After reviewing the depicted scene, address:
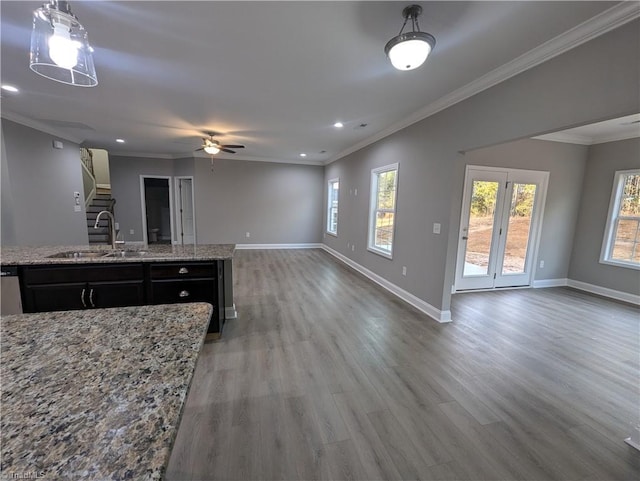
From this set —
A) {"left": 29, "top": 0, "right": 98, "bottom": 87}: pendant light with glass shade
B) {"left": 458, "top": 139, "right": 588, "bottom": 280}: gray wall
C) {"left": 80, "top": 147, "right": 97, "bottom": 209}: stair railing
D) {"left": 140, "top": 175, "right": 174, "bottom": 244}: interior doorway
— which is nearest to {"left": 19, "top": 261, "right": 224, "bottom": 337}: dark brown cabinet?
{"left": 29, "top": 0, "right": 98, "bottom": 87}: pendant light with glass shade

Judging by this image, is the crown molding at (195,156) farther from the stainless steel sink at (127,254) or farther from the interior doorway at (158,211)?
the stainless steel sink at (127,254)

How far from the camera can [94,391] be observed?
729mm

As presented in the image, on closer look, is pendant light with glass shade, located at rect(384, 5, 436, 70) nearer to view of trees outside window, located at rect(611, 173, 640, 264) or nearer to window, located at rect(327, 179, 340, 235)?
view of trees outside window, located at rect(611, 173, 640, 264)

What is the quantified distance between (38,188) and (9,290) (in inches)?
129

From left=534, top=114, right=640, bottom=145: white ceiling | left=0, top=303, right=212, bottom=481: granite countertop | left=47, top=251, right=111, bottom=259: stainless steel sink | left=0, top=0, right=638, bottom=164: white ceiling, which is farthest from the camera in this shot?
left=534, top=114, right=640, bottom=145: white ceiling

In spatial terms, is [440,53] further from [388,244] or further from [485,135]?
[388,244]

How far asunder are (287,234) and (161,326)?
272 inches

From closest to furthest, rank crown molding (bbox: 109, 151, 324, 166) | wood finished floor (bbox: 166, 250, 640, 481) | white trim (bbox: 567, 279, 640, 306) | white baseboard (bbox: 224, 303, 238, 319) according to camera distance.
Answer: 1. wood finished floor (bbox: 166, 250, 640, 481)
2. white baseboard (bbox: 224, 303, 238, 319)
3. white trim (bbox: 567, 279, 640, 306)
4. crown molding (bbox: 109, 151, 324, 166)

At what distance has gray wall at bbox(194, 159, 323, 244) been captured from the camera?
729 cm

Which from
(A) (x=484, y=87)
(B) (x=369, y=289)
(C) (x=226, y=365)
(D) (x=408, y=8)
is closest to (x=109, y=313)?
(C) (x=226, y=365)

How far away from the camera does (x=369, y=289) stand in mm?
4516

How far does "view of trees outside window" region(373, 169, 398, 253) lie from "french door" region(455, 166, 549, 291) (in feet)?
3.49

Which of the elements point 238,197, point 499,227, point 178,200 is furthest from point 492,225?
point 178,200

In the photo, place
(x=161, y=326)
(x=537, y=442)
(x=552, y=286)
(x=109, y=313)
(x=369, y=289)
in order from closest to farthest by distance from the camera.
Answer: (x=161, y=326)
(x=109, y=313)
(x=537, y=442)
(x=369, y=289)
(x=552, y=286)
